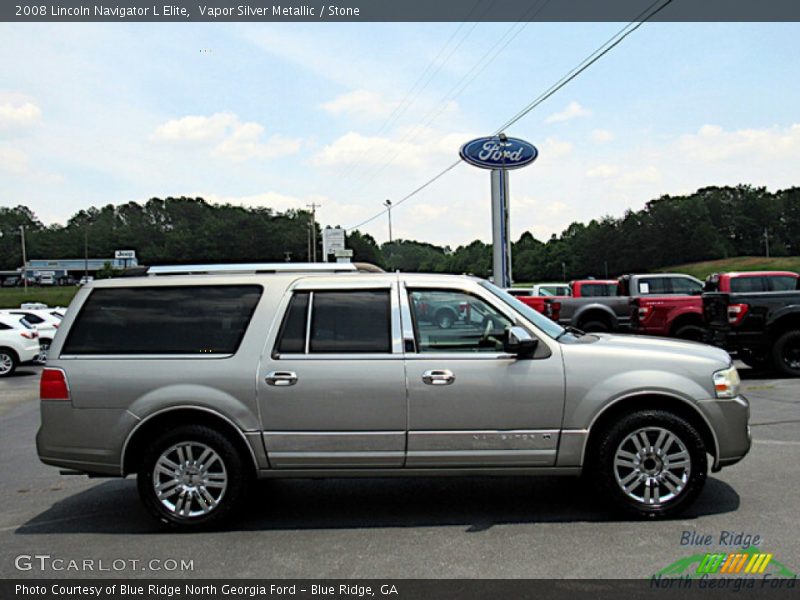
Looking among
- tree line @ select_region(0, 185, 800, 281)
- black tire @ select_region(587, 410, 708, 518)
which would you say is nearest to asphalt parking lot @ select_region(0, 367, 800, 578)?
black tire @ select_region(587, 410, 708, 518)

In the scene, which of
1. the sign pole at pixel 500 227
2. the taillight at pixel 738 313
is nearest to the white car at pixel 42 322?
the sign pole at pixel 500 227


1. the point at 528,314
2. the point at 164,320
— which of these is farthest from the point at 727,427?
the point at 164,320

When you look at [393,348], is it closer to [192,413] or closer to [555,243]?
[192,413]

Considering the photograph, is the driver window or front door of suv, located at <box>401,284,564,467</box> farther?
the driver window

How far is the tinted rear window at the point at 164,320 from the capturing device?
5.32 metres

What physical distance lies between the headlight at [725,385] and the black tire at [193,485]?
343 centimetres

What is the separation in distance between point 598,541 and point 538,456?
683 millimetres

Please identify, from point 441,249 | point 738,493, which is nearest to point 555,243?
point 441,249

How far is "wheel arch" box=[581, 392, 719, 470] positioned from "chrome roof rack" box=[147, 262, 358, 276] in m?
2.17

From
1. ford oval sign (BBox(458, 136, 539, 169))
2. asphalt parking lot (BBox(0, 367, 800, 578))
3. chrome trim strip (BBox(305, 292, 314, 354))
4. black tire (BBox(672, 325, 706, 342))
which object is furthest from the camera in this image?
ford oval sign (BBox(458, 136, 539, 169))

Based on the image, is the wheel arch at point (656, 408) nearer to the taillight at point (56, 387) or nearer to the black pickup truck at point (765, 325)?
the taillight at point (56, 387)

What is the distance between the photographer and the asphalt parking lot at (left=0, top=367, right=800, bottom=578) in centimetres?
441

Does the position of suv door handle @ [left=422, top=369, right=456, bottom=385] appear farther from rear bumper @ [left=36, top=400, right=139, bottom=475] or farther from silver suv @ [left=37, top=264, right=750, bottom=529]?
rear bumper @ [left=36, top=400, right=139, bottom=475]

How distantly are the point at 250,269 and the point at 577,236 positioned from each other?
5286 inches
